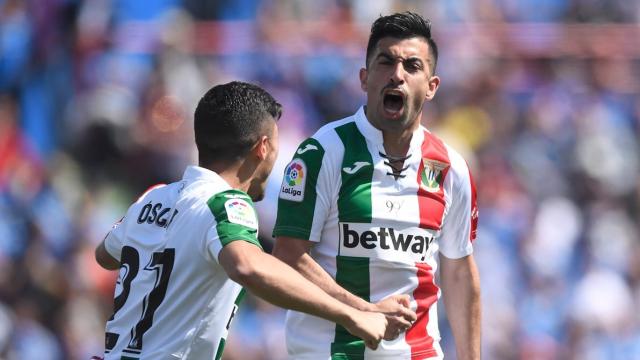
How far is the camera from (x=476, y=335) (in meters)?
5.47

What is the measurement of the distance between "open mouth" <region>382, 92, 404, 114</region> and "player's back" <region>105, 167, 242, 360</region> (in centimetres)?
111

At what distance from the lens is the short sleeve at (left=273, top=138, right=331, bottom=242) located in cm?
501

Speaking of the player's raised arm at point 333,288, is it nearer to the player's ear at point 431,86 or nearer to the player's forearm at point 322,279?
the player's forearm at point 322,279

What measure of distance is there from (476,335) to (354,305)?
90 cm

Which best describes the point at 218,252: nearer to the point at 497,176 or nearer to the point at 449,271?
the point at 449,271

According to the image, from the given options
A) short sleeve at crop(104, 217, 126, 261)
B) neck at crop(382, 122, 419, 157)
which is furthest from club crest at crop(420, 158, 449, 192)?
short sleeve at crop(104, 217, 126, 261)

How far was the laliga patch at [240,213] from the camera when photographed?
4.17 metres

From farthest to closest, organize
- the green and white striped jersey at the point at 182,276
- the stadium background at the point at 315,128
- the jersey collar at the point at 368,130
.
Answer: the stadium background at the point at 315,128 → the jersey collar at the point at 368,130 → the green and white striped jersey at the point at 182,276

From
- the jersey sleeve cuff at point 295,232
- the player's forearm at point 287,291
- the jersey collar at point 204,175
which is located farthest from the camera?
the jersey sleeve cuff at point 295,232

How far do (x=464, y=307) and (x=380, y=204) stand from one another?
2.47ft

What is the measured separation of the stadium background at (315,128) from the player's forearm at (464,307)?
4739 millimetres

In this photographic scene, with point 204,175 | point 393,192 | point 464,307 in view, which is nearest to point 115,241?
point 204,175

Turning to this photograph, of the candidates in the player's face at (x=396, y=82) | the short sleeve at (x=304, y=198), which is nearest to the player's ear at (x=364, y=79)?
the player's face at (x=396, y=82)

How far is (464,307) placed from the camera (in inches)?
216
